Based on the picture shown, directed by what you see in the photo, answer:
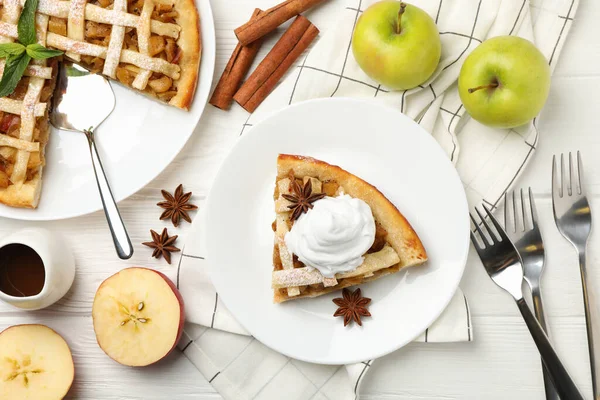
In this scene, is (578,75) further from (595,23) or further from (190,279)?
(190,279)

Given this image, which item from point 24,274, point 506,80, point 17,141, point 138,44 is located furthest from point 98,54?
point 506,80

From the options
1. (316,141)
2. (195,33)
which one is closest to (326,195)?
(316,141)

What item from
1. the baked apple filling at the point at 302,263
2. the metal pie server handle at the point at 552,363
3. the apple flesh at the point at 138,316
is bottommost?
the apple flesh at the point at 138,316

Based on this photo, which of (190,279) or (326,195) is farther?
(190,279)

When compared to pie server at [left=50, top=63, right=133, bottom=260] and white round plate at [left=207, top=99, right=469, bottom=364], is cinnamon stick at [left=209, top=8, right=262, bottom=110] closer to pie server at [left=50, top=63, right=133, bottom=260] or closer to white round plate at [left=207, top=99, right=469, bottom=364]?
white round plate at [left=207, top=99, right=469, bottom=364]

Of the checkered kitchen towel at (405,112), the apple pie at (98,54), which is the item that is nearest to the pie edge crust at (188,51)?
the apple pie at (98,54)

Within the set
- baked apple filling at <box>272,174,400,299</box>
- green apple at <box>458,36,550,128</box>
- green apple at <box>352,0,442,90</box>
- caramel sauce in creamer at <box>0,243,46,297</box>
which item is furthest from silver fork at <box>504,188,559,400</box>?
caramel sauce in creamer at <box>0,243,46,297</box>

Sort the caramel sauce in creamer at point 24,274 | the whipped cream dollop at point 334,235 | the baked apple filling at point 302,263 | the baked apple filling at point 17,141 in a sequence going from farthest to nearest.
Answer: the baked apple filling at point 17,141 < the caramel sauce in creamer at point 24,274 < the baked apple filling at point 302,263 < the whipped cream dollop at point 334,235

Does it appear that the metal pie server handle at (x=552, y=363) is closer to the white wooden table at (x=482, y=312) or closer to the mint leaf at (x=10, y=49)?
the white wooden table at (x=482, y=312)
